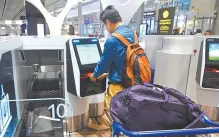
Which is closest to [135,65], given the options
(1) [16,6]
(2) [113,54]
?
(2) [113,54]

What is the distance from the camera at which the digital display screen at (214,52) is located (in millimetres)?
2621

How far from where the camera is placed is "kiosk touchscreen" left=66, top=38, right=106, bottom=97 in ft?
6.55

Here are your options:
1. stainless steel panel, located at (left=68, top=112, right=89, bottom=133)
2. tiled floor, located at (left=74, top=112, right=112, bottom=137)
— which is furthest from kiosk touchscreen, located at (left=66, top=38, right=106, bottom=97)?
tiled floor, located at (left=74, top=112, right=112, bottom=137)

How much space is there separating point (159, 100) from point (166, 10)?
3.44m

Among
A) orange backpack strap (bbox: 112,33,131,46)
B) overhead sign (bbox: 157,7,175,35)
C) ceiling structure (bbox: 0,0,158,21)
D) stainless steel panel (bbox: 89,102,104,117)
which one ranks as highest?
ceiling structure (bbox: 0,0,158,21)

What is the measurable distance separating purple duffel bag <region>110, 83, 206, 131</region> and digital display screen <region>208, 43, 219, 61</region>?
5.87 feet

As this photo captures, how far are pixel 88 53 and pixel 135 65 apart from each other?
23.4 inches

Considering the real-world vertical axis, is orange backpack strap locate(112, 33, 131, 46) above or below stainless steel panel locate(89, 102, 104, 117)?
above

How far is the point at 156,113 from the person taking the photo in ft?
3.69

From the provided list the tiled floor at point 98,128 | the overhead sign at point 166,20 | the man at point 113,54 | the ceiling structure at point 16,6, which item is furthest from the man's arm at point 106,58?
the ceiling structure at point 16,6

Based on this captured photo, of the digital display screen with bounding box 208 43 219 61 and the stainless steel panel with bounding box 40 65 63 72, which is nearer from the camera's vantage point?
the digital display screen with bounding box 208 43 219 61

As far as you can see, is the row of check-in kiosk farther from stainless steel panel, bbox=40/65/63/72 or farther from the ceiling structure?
the ceiling structure

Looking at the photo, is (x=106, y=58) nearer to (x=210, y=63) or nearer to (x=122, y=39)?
(x=122, y=39)

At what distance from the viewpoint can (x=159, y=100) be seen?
1.12 metres
